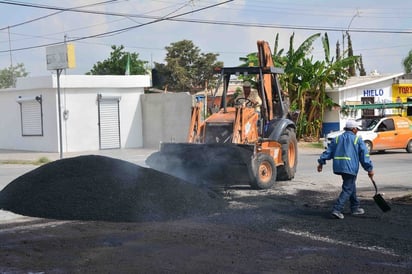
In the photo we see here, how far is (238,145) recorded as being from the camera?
1256 cm

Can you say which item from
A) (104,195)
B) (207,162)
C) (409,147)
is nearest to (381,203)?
(207,162)

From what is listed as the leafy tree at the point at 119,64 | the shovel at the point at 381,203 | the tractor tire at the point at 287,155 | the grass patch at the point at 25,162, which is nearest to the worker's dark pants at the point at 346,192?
the shovel at the point at 381,203

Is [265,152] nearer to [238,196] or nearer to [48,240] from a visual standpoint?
[238,196]

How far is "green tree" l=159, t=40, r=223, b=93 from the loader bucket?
133 feet

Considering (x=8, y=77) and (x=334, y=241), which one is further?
(x=8, y=77)

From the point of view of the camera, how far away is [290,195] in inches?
471


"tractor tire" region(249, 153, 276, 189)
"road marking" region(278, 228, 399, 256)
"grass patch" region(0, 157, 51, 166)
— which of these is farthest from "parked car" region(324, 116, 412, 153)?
"road marking" region(278, 228, 399, 256)

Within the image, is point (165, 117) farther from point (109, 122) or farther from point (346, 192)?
point (346, 192)

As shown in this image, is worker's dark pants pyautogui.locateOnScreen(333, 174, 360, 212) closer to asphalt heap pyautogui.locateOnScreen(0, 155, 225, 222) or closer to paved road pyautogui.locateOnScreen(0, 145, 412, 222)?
asphalt heap pyautogui.locateOnScreen(0, 155, 225, 222)

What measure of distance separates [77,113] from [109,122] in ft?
6.16

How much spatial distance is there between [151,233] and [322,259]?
2.62 metres

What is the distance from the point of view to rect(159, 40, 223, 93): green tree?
2112 inches

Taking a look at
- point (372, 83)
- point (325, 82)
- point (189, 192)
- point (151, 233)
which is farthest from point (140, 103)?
point (151, 233)

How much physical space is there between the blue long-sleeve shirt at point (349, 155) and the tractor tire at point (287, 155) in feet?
16.1
